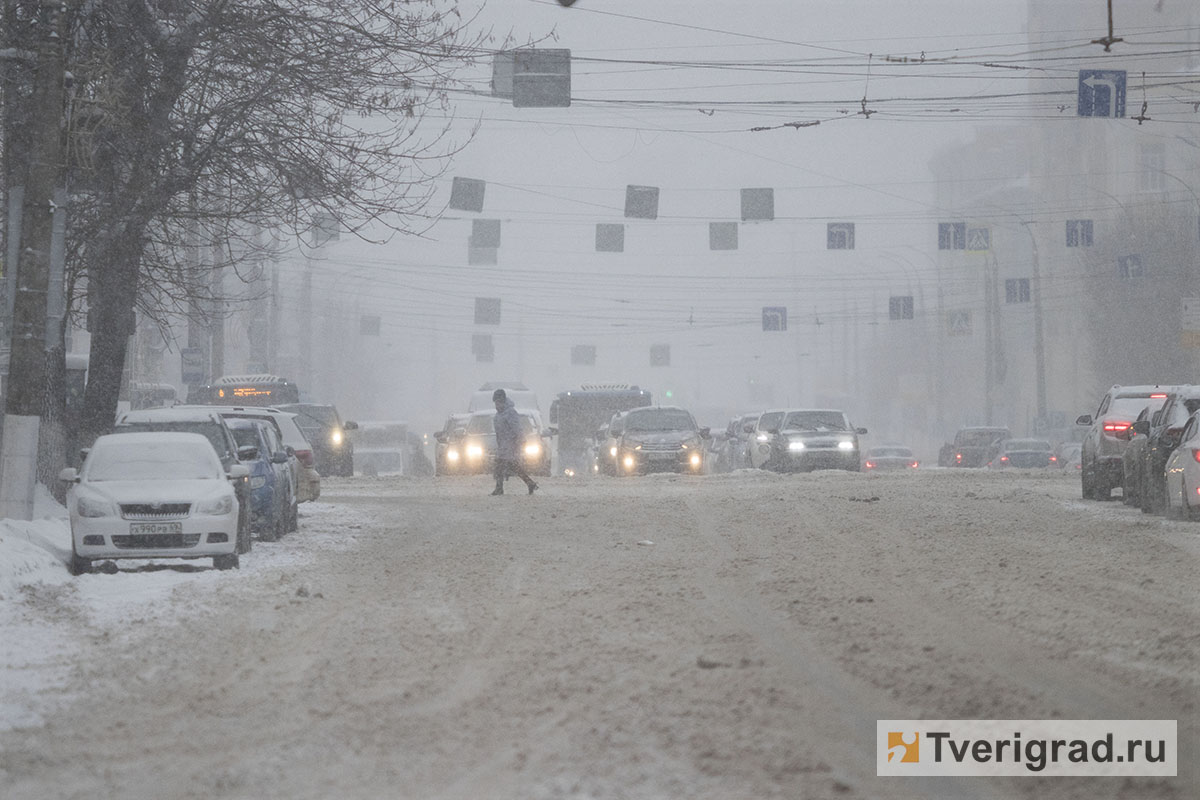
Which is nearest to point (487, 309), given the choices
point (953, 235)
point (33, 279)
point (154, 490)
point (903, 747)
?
point (953, 235)

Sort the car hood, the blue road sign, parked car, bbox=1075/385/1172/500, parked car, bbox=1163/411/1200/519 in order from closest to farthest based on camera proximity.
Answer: the car hood, parked car, bbox=1163/411/1200/519, parked car, bbox=1075/385/1172/500, the blue road sign

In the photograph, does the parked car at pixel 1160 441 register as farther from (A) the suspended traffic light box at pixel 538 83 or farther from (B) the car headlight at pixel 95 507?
(B) the car headlight at pixel 95 507

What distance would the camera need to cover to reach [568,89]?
26.8 meters

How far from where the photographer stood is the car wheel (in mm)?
15492

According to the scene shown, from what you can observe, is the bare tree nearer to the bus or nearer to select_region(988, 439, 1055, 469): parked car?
the bus

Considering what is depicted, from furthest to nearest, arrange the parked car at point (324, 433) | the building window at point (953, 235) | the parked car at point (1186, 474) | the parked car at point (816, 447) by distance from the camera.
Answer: the building window at point (953, 235)
the parked car at point (324, 433)
the parked car at point (816, 447)
the parked car at point (1186, 474)

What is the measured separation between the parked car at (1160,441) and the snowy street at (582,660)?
112 inches

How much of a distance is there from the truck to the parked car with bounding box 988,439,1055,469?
10810 millimetres

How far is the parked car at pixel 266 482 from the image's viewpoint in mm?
18516

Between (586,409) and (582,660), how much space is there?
1504 inches

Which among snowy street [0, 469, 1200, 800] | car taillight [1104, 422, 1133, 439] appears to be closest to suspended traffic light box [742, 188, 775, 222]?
car taillight [1104, 422, 1133, 439]

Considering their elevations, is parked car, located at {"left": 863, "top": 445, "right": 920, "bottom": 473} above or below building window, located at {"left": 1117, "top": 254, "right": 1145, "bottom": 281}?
below

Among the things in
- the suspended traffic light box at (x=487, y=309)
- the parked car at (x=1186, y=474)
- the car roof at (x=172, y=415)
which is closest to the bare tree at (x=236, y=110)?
the car roof at (x=172, y=415)

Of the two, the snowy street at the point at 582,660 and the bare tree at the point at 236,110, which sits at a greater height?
the bare tree at the point at 236,110
